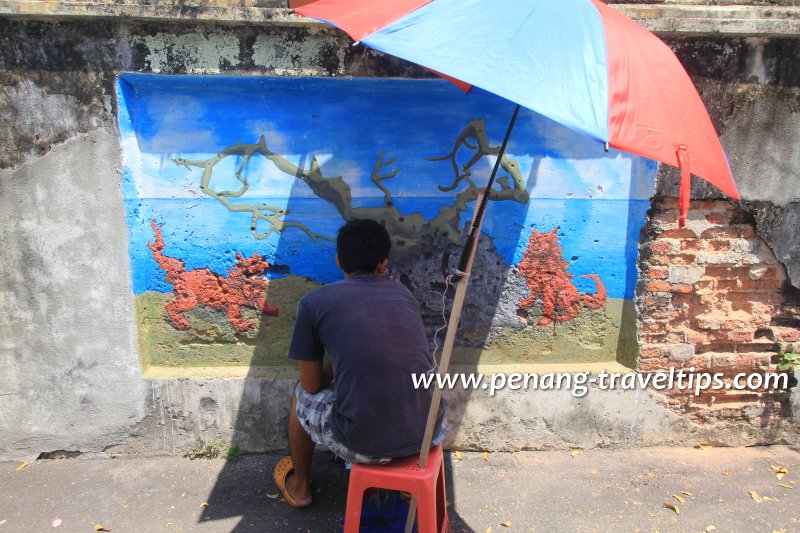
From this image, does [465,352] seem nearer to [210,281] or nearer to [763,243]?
[210,281]

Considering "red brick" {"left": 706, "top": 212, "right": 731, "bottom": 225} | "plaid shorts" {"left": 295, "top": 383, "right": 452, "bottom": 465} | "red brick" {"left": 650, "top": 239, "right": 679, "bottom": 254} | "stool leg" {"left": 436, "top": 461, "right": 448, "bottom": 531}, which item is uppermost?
"red brick" {"left": 706, "top": 212, "right": 731, "bottom": 225}

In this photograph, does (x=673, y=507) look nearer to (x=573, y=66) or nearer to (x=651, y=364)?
(x=651, y=364)

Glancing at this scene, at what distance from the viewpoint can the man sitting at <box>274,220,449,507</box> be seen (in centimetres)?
214

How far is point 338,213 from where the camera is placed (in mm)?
3006

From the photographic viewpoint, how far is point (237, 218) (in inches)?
117

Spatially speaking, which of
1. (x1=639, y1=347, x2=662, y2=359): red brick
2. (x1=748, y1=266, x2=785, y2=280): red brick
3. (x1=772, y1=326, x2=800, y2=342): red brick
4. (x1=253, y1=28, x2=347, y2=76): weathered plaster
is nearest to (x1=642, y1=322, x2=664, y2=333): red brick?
(x1=639, y1=347, x2=662, y2=359): red brick

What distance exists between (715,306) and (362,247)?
2229mm

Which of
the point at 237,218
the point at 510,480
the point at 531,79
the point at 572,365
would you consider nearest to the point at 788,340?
the point at 572,365

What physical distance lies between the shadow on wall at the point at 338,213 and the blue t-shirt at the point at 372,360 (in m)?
0.86

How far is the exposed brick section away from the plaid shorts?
5.15 feet

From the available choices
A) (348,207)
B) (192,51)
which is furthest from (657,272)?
(192,51)

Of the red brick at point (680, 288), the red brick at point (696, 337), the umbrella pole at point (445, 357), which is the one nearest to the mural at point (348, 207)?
the red brick at point (680, 288)

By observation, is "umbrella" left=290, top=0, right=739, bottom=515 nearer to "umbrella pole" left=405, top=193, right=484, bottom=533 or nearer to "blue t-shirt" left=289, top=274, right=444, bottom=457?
"umbrella pole" left=405, top=193, right=484, bottom=533

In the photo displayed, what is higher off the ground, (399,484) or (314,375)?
(314,375)
